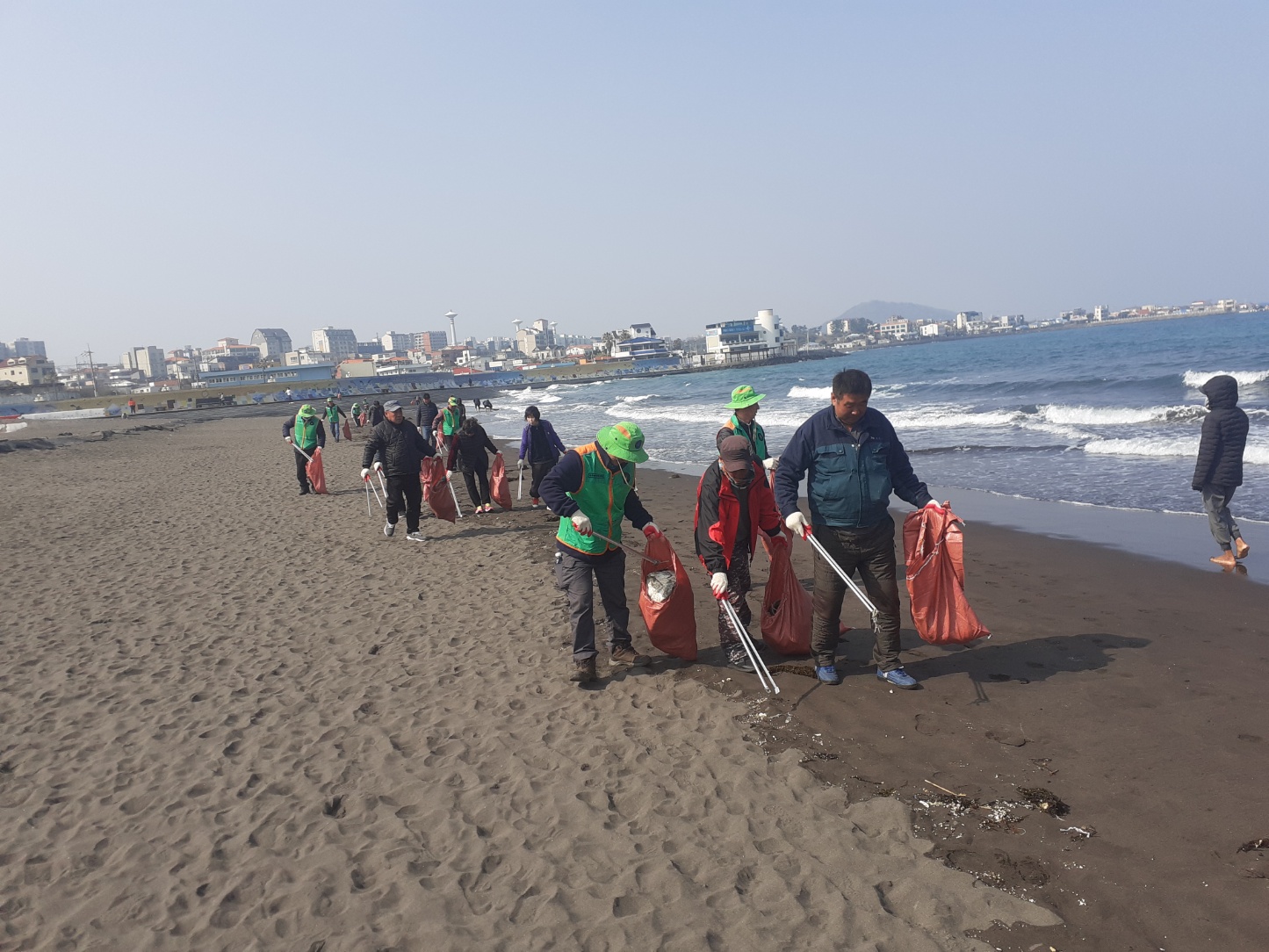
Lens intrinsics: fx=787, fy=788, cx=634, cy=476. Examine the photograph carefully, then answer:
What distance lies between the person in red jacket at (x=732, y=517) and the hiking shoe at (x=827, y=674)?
489 mm

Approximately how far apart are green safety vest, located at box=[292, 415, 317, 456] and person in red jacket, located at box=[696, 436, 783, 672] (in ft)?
33.9

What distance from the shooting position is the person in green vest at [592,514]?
5.00 metres

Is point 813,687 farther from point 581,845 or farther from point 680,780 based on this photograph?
point 581,845

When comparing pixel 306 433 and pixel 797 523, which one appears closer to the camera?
pixel 797 523

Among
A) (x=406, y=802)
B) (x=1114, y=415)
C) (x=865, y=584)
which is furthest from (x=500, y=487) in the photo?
(x=1114, y=415)

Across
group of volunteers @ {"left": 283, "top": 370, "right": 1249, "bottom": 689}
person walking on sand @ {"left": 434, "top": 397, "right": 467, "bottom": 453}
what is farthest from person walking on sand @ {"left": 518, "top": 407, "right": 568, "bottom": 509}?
group of volunteers @ {"left": 283, "top": 370, "right": 1249, "bottom": 689}

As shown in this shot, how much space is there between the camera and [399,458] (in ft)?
32.2

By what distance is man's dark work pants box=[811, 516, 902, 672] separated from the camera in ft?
15.4

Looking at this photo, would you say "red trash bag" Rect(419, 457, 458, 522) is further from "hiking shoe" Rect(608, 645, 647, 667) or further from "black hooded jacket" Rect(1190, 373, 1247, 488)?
"black hooded jacket" Rect(1190, 373, 1247, 488)

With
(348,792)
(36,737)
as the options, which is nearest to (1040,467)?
(348,792)

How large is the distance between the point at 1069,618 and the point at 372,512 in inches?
385

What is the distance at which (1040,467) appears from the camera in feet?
46.5

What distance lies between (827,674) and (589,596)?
5.24 feet

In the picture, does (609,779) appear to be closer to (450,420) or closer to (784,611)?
(784,611)
